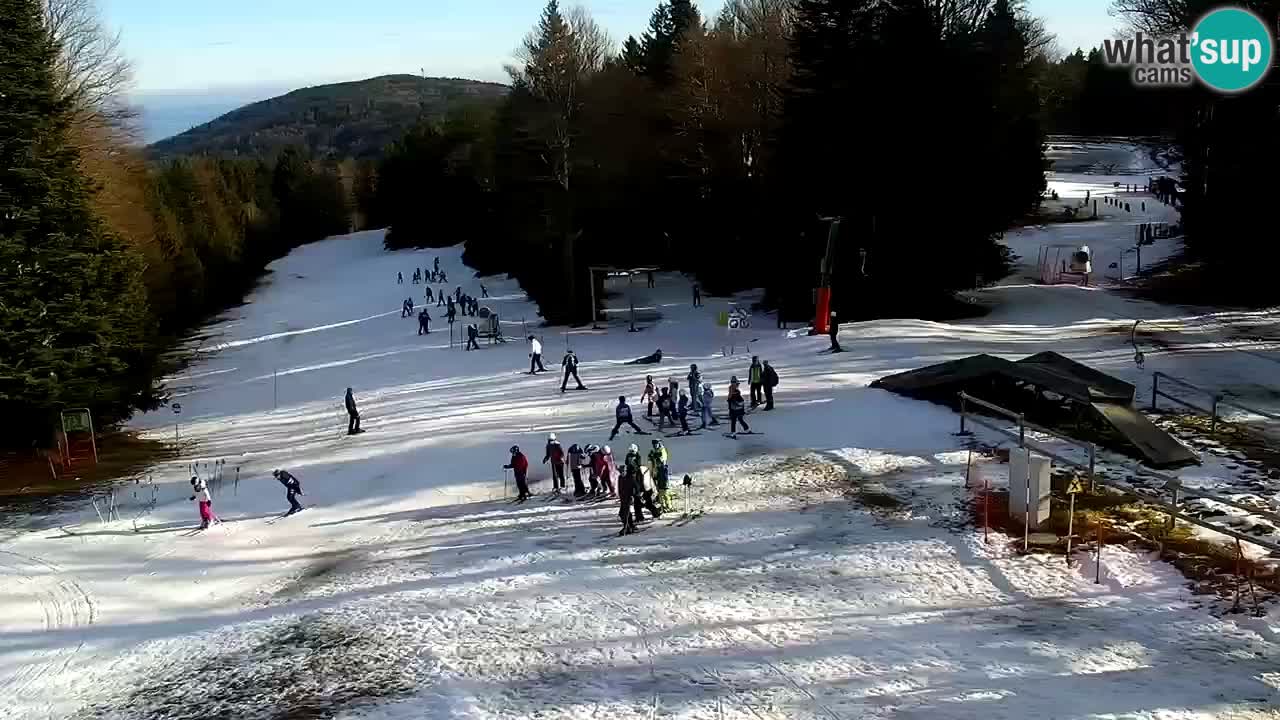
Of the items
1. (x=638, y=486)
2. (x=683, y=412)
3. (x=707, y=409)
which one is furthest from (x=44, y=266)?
(x=638, y=486)

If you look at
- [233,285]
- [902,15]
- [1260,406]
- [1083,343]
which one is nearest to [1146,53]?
[902,15]

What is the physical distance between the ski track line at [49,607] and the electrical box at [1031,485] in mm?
13881

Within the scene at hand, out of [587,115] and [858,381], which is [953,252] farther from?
[587,115]

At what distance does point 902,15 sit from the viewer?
113ft

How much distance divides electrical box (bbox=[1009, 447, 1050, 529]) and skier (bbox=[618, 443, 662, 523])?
574 centimetres

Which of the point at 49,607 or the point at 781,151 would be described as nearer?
the point at 49,607

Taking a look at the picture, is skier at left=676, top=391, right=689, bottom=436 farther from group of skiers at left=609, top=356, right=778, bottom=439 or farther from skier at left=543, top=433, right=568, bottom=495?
skier at left=543, top=433, right=568, bottom=495

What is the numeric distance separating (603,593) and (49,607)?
895 centimetres

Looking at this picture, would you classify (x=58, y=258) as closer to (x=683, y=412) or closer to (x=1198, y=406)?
(x=683, y=412)

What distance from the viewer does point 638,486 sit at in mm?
16078

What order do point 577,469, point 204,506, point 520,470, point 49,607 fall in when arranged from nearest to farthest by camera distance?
point 49,607
point 520,470
point 577,469
point 204,506

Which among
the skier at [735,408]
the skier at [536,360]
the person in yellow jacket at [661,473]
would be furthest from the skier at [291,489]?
the skier at [536,360]

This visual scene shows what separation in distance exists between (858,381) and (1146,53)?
1830cm

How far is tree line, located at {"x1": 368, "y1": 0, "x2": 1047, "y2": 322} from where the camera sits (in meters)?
34.6
